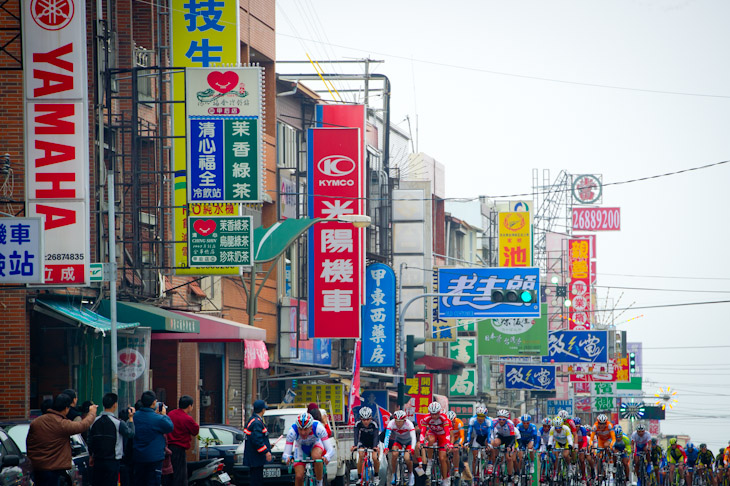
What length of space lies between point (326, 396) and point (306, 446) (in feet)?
55.8

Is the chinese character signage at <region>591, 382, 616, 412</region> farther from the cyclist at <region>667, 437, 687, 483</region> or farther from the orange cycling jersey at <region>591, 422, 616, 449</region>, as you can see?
the orange cycling jersey at <region>591, 422, 616, 449</region>

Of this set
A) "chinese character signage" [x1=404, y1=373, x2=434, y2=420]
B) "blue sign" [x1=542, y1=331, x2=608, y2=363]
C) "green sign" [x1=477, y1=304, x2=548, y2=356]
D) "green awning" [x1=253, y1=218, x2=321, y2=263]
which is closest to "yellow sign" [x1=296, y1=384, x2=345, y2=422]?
"green awning" [x1=253, y1=218, x2=321, y2=263]

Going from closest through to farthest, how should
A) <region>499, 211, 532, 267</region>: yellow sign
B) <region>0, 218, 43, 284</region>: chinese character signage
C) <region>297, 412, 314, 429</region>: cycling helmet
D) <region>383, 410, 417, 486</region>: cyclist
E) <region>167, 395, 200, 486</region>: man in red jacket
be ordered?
<region>167, 395, 200, 486</region>: man in red jacket → <region>297, 412, 314, 429</region>: cycling helmet → <region>0, 218, 43, 284</region>: chinese character signage → <region>383, 410, 417, 486</region>: cyclist → <region>499, 211, 532, 267</region>: yellow sign

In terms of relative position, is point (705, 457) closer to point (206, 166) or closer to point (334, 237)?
→ point (334, 237)

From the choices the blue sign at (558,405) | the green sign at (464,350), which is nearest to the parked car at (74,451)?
the green sign at (464,350)

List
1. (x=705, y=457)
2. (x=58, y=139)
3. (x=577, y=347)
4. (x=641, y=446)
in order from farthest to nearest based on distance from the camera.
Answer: (x=577, y=347) < (x=705, y=457) < (x=641, y=446) < (x=58, y=139)

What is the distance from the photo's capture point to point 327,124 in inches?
1593

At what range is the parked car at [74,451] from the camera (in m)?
17.2

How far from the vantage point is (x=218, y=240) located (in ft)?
89.1

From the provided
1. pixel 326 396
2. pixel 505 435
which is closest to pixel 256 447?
pixel 505 435

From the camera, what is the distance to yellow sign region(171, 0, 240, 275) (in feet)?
93.1

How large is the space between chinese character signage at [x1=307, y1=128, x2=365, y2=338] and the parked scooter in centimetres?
1684

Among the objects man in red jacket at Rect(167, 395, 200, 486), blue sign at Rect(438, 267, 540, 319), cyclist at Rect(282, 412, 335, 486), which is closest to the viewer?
man in red jacket at Rect(167, 395, 200, 486)

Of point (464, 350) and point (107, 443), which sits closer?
point (107, 443)
